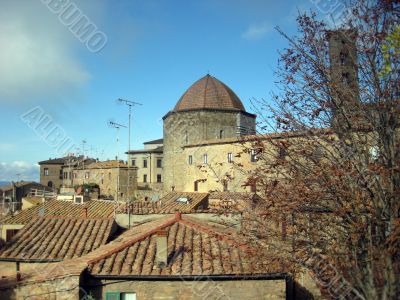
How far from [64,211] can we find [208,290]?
12.8 metres

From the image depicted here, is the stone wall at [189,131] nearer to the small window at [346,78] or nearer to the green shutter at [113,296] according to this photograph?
the green shutter at [113,296]

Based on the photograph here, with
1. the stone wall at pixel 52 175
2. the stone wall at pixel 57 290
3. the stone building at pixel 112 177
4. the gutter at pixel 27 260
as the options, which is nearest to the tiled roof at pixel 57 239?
the gutter at pixel 27 260

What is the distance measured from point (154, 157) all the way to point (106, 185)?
10945mm

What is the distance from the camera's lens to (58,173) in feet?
246

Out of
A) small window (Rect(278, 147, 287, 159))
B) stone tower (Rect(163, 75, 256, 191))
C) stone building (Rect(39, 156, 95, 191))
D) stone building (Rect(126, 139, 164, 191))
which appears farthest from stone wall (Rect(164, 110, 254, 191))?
small window (Rect(278, 147, 287, 159))

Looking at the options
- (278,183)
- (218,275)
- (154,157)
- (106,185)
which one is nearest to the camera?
(278,183)

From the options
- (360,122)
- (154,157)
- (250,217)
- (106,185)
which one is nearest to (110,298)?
(250,217)

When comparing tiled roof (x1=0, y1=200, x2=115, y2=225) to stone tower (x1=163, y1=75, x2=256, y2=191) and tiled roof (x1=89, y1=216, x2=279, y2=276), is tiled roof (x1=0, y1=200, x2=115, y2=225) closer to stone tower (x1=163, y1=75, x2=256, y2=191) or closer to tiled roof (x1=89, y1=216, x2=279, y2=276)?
tiled roof (x1=89, y1=216, x2=279, y2=276)

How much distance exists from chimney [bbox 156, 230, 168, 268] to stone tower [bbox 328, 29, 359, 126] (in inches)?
237

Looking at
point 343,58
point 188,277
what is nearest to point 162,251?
point 188,277

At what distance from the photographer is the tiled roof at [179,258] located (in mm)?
10308

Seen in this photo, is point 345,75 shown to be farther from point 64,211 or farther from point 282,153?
point 64,211

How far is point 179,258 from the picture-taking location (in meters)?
11.0

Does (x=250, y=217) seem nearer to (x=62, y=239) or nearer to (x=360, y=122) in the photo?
(x=360, y=122)
